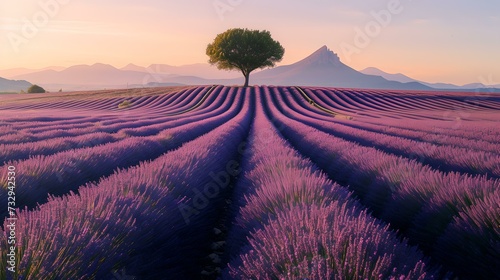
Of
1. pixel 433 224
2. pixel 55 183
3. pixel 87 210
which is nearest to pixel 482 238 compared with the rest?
pixel 433 224

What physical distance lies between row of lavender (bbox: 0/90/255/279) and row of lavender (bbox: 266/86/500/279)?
1914 mm

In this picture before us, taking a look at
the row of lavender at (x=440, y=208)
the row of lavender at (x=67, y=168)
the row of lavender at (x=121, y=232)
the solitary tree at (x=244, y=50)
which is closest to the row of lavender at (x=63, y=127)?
the row of lavender at (x=67, y=168)

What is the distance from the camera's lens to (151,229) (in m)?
2.35

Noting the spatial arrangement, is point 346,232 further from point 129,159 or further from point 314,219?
point 129,159

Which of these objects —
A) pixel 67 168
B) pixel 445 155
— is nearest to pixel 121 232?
pixel 67 168

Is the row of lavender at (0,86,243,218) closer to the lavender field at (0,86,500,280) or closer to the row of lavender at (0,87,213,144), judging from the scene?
the lavender field at (0,86,500,280)

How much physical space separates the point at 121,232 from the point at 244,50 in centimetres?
5233

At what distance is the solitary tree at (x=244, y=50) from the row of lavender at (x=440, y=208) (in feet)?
160

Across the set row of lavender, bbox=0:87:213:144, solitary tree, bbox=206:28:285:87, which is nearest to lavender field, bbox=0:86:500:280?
row of lavender, bbox=0:87:213:144

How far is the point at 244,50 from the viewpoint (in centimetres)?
5262

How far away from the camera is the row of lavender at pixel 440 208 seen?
2396mm

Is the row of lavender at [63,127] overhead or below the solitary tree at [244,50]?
below

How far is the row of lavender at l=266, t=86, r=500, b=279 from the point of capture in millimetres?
2396

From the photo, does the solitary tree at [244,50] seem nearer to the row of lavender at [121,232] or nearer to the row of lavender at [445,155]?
the row of lavender at [445,155]
